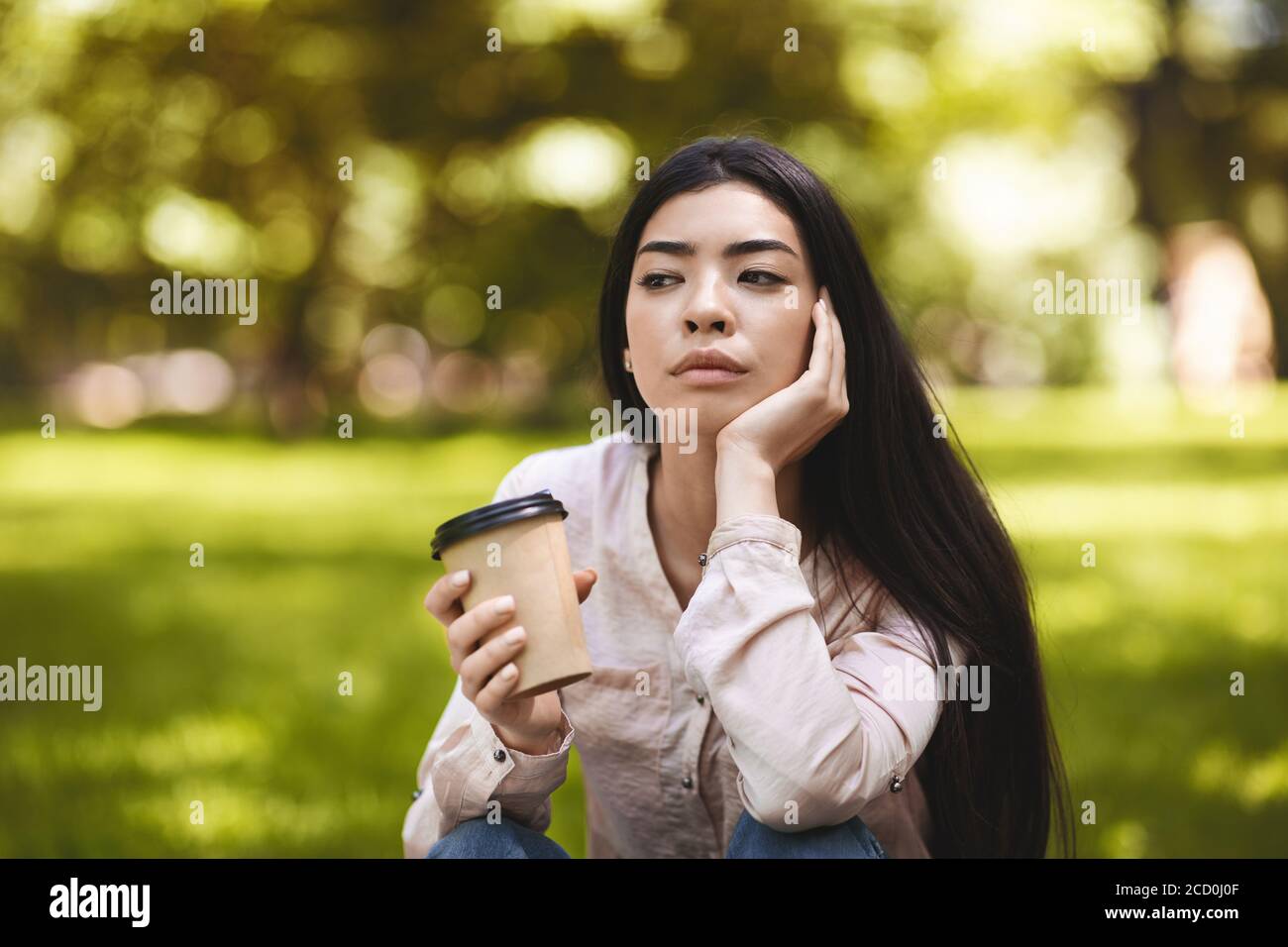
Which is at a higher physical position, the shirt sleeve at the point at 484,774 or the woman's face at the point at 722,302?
the woman's face at the point at 722,302

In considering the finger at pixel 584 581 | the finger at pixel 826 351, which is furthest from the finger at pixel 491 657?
the finger at pixel 826 351

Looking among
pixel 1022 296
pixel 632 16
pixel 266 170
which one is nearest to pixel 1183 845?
pixel 632 16

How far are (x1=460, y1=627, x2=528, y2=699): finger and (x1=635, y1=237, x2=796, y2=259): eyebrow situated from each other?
2.67 ft

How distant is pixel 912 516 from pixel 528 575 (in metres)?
0.82

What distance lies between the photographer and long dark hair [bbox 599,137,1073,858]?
2520 mm

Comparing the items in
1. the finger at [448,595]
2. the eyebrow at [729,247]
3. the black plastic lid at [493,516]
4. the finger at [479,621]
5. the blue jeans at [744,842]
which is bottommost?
the blue jeans at [744,842]

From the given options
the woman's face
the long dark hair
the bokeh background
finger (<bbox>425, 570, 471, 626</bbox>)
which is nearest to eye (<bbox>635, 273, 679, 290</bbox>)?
the woman's face

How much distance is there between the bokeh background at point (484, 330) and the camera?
493 cm

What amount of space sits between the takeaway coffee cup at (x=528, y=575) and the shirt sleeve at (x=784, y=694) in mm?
219

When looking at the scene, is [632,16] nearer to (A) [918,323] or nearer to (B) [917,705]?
(A) [918,323]

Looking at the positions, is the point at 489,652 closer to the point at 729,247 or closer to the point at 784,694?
the point at 784,694

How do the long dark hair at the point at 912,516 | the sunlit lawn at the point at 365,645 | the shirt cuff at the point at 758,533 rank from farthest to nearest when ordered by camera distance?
the sunlit lawn at the point at 365,645 → the long dark hair at the point at 912,516 → the shirt cuff at the point at 758,533

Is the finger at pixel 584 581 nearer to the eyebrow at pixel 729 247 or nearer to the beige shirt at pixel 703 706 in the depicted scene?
the beige shirt at pixel 703 706

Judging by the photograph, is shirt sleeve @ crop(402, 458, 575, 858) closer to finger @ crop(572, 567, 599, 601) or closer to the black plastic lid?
finger @ crop(572, 567, 599, 601)
